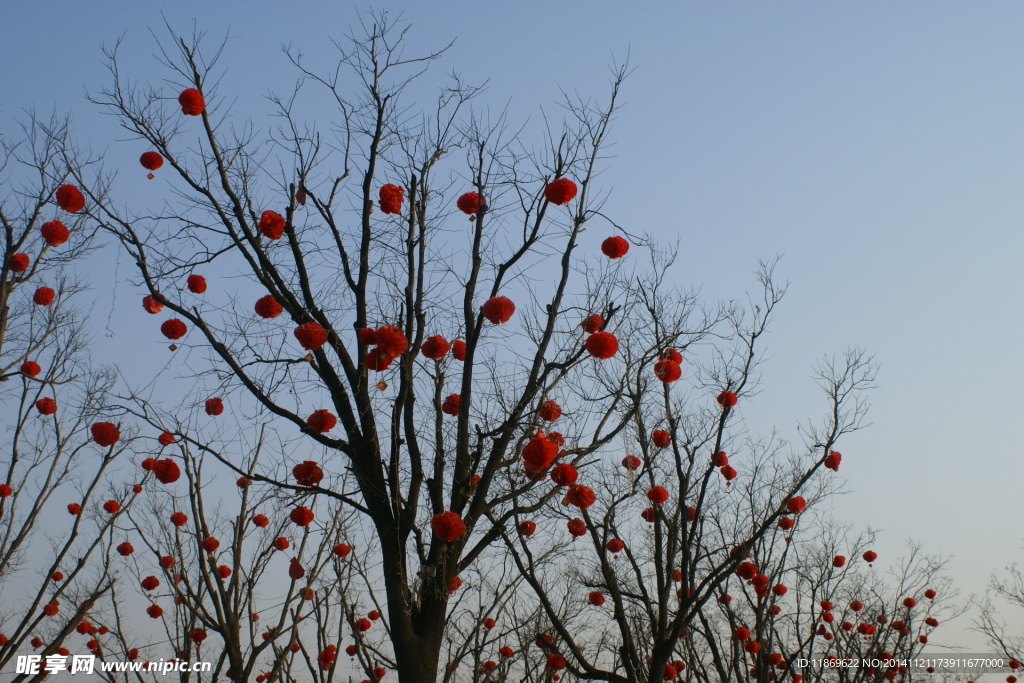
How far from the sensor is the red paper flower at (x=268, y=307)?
633cm

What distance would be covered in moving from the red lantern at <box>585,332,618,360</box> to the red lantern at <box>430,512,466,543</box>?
1.70 m

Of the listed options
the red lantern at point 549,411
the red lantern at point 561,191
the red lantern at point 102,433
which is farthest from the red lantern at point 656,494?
the red lantern at point 102,433

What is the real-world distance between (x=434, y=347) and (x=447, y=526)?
1.45 metres

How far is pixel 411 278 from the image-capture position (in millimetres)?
6734

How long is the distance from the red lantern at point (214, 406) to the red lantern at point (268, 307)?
34.4 inches

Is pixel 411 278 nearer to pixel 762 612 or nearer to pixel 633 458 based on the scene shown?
pixel 633 458

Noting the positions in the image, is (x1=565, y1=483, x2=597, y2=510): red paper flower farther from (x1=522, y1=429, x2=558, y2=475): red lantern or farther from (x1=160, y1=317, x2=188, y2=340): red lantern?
(x1=160, y1=317, x2=188, y2=340): red lantern

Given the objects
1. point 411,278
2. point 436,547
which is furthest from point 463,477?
point 411,278

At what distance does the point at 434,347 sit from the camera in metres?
6.21

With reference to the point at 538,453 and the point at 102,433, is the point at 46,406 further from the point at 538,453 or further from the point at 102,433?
the point at 538,453

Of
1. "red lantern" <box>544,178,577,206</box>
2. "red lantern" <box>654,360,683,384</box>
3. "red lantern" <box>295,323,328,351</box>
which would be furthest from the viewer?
"red lantern" <box>654,360,683,384</box>

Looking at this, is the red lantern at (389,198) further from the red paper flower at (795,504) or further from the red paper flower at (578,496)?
the red paper flower at (795,504)

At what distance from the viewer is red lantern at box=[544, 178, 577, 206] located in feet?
21.4

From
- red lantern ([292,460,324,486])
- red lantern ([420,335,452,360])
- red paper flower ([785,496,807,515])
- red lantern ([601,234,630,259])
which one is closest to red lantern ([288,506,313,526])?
red lantern ([292,460,324,486])
